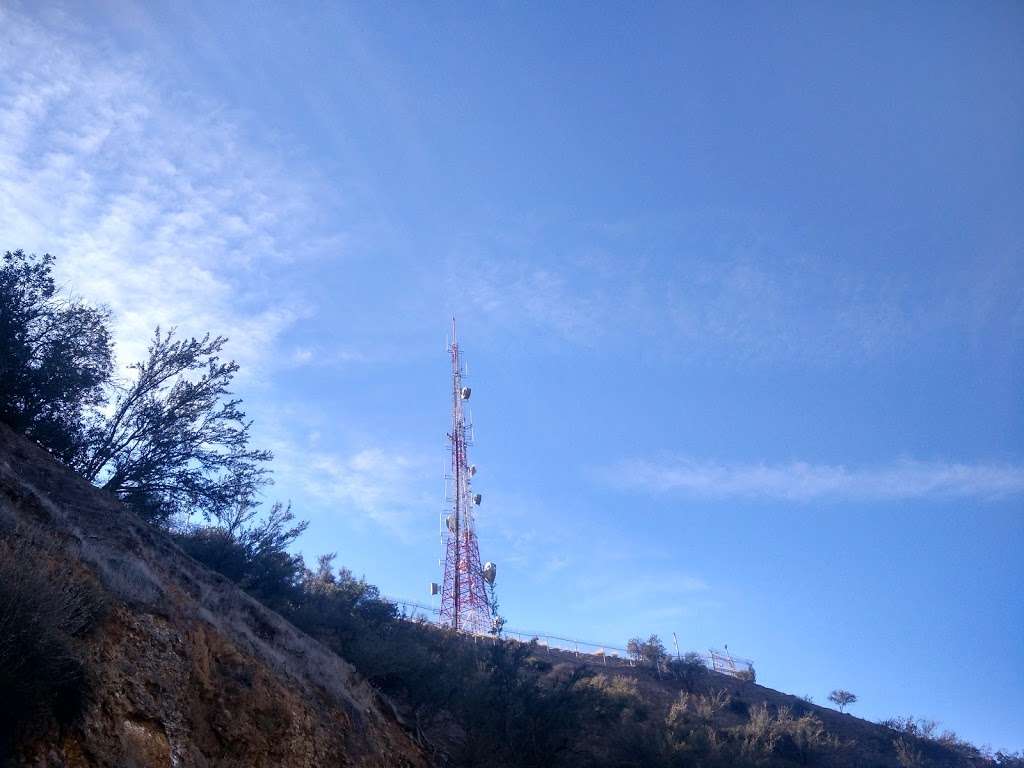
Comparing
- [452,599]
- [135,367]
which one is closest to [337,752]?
[135,367]

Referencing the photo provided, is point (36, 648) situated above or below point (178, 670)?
above

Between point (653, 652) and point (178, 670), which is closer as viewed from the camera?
point (178, 670)

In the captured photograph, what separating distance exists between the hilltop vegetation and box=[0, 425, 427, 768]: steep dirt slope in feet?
0.23

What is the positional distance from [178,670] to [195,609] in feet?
7.50

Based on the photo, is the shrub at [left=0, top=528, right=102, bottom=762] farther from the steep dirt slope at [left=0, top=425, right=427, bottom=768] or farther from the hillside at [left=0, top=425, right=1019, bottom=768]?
the steep dirt slope at [left=0, top=425, right=427, bottom=768]

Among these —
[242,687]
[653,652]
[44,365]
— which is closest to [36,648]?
[242,687]

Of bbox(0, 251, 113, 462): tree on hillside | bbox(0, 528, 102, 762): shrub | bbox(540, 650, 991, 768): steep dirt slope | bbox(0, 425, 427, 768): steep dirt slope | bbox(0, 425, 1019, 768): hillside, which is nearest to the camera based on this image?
bbox(0, 528, 102, 762): shrub

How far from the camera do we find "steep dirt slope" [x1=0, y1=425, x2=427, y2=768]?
7574 mm

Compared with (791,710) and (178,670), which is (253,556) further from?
(791,710)

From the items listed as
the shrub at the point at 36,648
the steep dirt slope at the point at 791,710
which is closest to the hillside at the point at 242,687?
the shrub at the point at 36,648

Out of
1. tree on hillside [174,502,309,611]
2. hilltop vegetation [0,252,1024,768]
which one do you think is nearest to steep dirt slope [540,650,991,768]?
hilltop vegetation [0,252,1024,768]

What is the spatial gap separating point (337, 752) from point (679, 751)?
39.0 feet

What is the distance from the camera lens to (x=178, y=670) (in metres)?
9.12

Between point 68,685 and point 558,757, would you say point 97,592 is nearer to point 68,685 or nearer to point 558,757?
point 68,685
